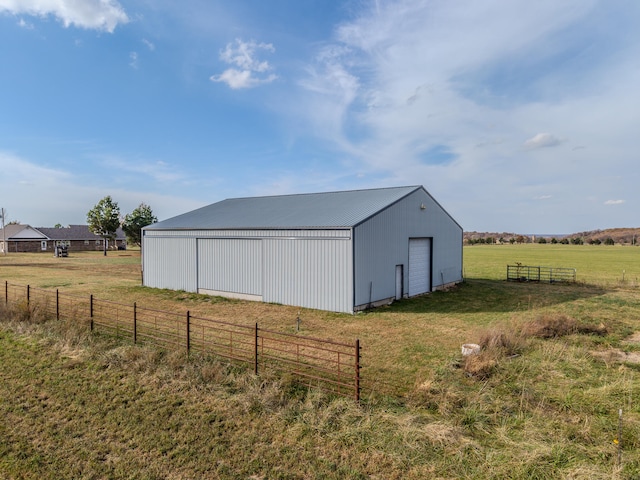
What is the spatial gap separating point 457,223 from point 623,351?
52.4 feet

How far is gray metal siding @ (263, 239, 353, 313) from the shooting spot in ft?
53.0

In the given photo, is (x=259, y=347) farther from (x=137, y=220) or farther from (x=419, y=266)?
(x=137, y=220)

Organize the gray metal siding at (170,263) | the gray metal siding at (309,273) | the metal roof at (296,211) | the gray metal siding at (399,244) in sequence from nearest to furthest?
the gray metal siding at (309,273) < the gray metal siding at (399,244) < the metal roof at (296,211) < the gray metal siding at (170,263)

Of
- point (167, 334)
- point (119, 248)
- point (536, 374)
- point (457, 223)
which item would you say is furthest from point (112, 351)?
point (119, 248)

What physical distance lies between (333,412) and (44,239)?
83447 millimetres

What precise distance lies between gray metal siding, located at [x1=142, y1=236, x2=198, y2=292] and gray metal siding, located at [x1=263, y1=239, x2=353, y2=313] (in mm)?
5807

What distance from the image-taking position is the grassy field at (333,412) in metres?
5.30

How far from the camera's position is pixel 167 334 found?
11.3m

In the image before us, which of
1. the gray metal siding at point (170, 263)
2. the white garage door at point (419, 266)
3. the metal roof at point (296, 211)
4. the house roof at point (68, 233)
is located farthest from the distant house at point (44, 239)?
the white garage door at point (419, 266)

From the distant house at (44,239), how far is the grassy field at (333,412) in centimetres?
7162

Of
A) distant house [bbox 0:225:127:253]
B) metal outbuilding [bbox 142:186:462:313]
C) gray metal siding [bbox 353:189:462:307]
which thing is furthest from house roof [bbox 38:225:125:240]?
gray metal siding [bbox 353:189:462:307]

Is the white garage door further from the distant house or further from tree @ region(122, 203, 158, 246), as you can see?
the distant house

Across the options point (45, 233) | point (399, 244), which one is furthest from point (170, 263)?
point (45, 233)

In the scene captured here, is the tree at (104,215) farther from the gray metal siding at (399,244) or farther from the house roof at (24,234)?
the gray metal siding at (399,244)
